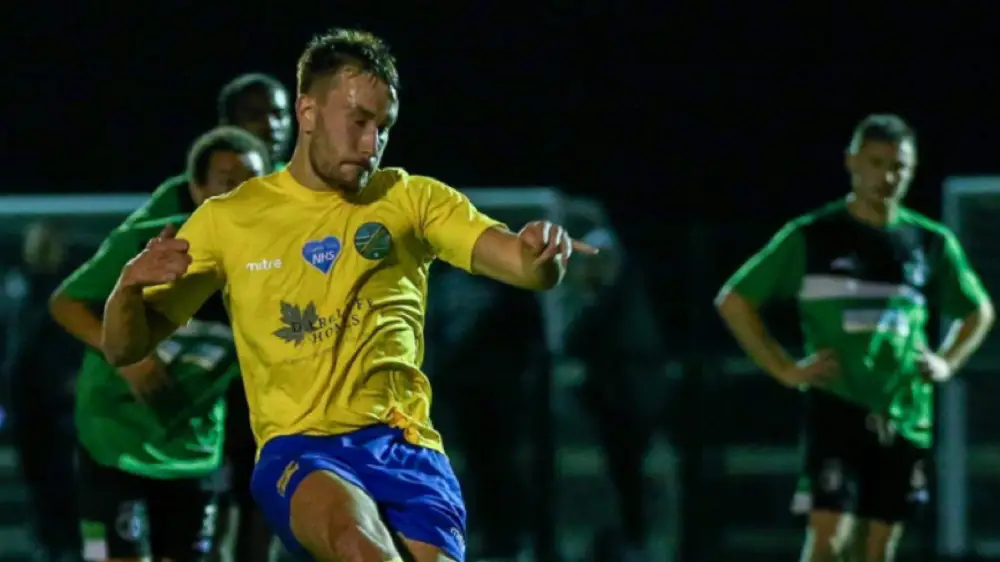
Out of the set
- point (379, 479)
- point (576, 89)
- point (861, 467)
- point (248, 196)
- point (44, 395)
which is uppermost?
point (576, 89)

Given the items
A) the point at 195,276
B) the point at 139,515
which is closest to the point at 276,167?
the point at 139,515

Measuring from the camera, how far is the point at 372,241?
465 centimetres

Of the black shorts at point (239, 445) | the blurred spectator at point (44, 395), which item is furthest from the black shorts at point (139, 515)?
the blurred spectator at point (44, 395)

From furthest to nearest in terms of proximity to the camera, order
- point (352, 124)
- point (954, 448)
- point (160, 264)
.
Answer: point (954, 448), point (352, 124), point (160, 264)

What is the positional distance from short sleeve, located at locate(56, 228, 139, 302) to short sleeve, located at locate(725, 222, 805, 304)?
2.70 meters

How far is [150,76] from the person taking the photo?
13.4 m

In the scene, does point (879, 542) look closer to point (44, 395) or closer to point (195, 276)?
point (195, 276)

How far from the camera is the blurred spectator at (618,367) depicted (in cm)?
1011

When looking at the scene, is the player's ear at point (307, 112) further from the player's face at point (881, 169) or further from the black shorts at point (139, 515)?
the player's face at point (881, 169)

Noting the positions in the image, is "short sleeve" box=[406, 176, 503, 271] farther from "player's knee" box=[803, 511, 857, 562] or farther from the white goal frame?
the white goal frame

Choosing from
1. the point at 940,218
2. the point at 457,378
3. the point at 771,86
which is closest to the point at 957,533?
the point at 940,218

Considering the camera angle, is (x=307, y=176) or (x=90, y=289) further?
(x=90, y=289)

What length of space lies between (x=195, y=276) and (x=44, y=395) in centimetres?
519

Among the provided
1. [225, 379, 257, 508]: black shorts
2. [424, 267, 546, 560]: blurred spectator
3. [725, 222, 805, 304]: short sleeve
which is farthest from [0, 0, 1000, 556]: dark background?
[225, 379, 257, 508]: black shorts
